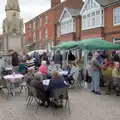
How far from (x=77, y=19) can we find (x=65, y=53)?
12691 mm

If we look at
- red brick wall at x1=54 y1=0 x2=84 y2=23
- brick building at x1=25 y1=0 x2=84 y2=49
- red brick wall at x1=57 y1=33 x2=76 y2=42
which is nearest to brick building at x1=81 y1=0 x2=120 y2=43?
brick building at x1=25 y1=0 x2=84 y2=49

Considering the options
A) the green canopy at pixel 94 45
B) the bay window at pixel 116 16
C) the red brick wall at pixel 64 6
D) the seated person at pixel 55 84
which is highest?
the red brick wall at pixel 64 6

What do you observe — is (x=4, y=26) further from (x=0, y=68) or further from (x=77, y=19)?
(x=77, y=19)

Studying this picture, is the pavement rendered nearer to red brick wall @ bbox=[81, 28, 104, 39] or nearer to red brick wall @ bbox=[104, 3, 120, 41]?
red brick wall @ bbox=[104, 3, 120, 41]

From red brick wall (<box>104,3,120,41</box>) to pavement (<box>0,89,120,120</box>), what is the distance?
1644 cm

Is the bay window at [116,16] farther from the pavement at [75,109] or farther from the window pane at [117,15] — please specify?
the pavement at [75,109]

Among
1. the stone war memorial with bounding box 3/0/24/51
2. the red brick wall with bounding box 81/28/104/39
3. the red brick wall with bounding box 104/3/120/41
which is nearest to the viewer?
the stone war memorial with bounding box 3/0/24/51

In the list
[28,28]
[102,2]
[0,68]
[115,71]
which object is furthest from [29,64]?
[28,28]

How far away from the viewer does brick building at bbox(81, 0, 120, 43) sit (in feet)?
87.8

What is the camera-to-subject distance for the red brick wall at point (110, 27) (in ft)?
87.3

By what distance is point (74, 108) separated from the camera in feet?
29.8

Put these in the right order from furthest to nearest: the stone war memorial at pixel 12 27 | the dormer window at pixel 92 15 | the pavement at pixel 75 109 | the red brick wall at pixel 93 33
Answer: the dormer window at pixel 92 15 → the red brick wall at pixel 93 33 → the stone war memorial at pixel 12 27 → the pavement at pixel 75 109

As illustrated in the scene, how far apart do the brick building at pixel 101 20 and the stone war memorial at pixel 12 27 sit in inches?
441

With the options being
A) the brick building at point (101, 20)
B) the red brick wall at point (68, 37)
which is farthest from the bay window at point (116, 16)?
the red brick wall at point (68, 37)
